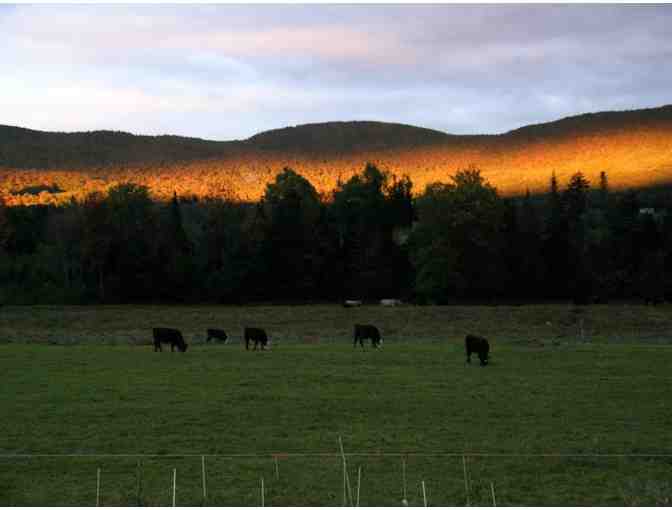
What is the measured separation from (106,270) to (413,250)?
31291 millimetres

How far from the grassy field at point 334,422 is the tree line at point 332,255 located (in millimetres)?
41958

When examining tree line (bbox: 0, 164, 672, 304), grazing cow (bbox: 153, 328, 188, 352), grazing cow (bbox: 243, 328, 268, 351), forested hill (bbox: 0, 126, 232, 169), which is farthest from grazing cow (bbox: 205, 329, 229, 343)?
forested hill (bbox: 0, 126, 232, 169)

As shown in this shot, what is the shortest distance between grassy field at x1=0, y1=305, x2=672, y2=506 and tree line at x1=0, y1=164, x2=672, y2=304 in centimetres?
4196

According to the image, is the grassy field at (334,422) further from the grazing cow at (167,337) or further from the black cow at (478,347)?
the grazing cow at (167,337)

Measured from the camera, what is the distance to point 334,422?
2023 cm

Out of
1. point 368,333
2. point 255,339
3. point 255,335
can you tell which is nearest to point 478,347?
point 368,333

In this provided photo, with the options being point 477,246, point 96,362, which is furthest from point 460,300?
point 96,362

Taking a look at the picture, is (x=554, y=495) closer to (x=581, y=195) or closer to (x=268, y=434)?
(x=268, y=434)

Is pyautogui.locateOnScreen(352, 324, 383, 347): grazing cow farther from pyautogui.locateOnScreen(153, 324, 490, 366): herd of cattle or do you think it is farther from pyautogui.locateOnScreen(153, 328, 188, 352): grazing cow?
pyautogui.locateOnScreen(153, 328, 188, 352): grazing cow

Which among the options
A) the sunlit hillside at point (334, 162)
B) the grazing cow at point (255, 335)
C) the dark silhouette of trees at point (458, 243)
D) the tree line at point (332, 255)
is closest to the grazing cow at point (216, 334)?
the grazing cow at point (255, 335)

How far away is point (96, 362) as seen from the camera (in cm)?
3291

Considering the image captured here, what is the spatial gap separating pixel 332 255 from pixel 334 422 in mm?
71873

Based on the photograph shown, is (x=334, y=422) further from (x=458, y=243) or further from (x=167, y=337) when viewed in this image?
(x=458, y=243)

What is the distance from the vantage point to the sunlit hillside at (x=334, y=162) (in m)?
160
